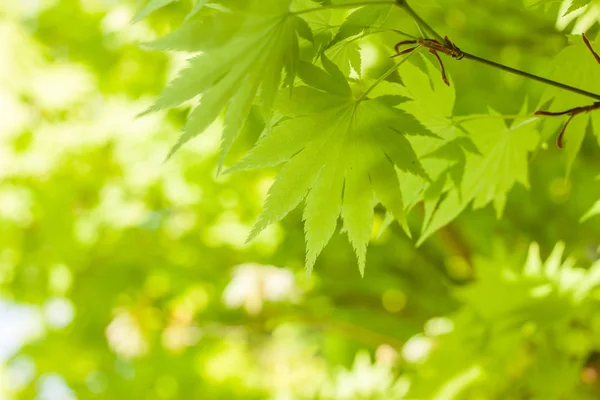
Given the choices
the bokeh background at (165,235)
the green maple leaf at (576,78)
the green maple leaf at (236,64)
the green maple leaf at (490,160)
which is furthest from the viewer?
the bokeh background at (165,235)

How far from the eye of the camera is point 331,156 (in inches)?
21.4

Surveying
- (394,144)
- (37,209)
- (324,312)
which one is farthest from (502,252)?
(37,209)

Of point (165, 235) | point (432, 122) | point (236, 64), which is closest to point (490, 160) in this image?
point (432, 122)

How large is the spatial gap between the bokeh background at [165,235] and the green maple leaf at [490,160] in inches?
33.0

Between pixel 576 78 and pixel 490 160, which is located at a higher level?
pixel 576 78

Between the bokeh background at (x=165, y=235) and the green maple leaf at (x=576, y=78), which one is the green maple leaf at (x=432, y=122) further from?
the bokeh background at (x=165, y=235)

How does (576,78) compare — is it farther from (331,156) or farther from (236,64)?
(236,64)

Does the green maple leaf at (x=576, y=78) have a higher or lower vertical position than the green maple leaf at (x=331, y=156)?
higher

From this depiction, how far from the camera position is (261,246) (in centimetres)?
194

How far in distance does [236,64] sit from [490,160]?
431mm

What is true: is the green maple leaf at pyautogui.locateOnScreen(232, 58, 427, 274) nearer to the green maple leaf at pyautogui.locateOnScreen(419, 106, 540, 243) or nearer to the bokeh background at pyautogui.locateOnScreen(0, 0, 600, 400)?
the green maple leaf at pyautogui.locateOnScreen(419, 106, 540, 243)

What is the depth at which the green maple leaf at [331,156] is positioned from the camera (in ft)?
1.71

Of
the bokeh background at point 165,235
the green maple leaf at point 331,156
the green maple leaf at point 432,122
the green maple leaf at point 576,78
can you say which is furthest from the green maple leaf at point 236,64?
the bokeh background at point 165,235

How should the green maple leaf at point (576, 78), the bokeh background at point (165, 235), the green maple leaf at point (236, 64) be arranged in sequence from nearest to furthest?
the green maple leaf at point (236, 64)
the green maple leaf at point (576, 78)
the bokeh background at point (165, 235)
